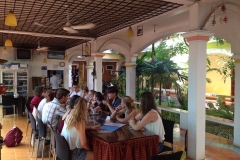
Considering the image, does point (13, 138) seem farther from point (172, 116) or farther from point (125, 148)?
point (172, 116)

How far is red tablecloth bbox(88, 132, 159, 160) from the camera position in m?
2.58

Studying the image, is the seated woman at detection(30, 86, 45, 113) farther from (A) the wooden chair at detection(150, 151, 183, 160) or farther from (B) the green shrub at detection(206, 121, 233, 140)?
(B) the green shrub at detection(206, 121, 233, 140)

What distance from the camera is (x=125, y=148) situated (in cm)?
266

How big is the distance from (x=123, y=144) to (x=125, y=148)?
0.06m

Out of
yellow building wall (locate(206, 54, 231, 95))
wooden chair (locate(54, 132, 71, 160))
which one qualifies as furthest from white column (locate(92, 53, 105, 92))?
yellow building wall (locate(206, 54, 231, 95))

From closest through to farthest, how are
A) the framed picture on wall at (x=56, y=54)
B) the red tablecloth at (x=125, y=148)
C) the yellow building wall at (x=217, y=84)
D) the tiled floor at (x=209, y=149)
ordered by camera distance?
the red tablecloth at (x=125, y=148) < the tiled floor at (x=209, y=149) < the yellow building wall at (x=217, y=84) < the framed picture on wall at (x=56, y=54)

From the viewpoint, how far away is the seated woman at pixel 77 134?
8.98 ft

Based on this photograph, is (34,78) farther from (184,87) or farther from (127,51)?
(184,87)

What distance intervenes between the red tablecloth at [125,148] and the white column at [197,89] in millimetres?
1380

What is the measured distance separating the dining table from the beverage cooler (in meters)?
8.70

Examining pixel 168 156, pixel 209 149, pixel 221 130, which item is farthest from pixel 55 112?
pixel 221 130

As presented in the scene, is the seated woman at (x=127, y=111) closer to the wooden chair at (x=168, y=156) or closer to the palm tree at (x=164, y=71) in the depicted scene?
the wooden chair at (x=168, y=156)

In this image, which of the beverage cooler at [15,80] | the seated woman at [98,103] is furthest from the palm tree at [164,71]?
the beverage cooler at [15,80]

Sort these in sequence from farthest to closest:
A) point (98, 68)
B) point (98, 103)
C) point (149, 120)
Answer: point (98, 68), point (98, 103), point (149, 120)
